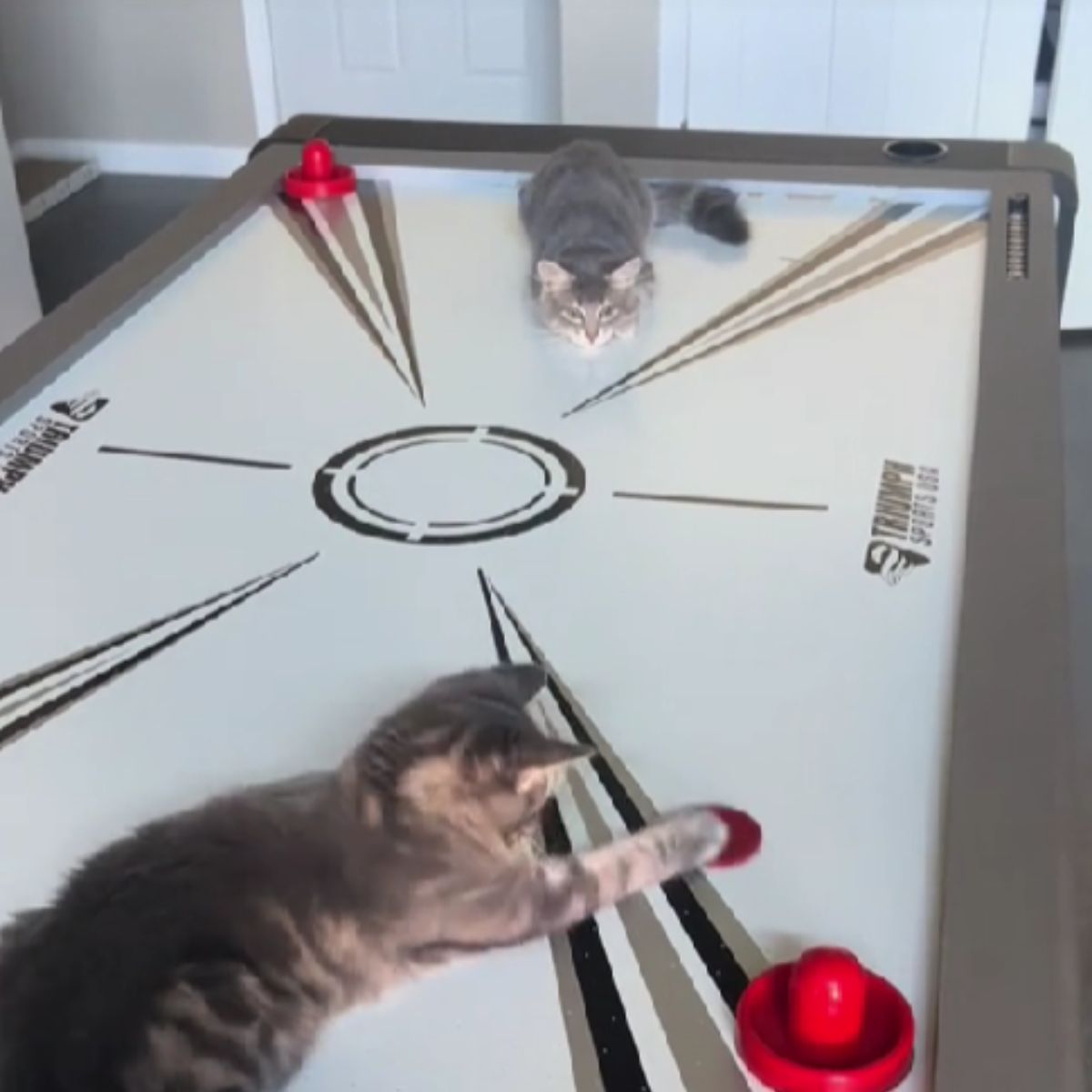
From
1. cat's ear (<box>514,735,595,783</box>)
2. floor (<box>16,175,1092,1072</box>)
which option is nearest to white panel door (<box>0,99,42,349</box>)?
floor (<box>16,175,1092,1072</box>)

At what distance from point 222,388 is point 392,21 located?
311cm

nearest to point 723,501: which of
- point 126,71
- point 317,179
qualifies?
point 317,179

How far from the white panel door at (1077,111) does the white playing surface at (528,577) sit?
1649mm

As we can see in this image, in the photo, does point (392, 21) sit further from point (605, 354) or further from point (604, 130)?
point (605, 354)

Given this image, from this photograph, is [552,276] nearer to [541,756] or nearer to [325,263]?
[325,263]

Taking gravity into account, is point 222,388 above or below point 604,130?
below

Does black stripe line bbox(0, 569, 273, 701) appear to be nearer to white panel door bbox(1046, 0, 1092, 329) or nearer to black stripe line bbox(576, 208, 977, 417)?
black stripe line bbox(576, 208, 977, 417)

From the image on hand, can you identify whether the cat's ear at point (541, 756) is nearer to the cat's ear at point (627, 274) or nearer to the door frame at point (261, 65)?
the cat's ear at point (627, 274)

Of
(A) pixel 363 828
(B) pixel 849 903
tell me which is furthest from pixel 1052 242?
(A) pixel 363 828

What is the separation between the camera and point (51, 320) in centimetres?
163

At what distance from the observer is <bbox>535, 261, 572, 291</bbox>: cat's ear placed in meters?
1.66

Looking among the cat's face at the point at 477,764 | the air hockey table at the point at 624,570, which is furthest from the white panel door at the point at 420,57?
the cat's face at the point at 477,764

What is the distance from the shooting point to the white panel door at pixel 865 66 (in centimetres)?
321

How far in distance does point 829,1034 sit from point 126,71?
432cm
